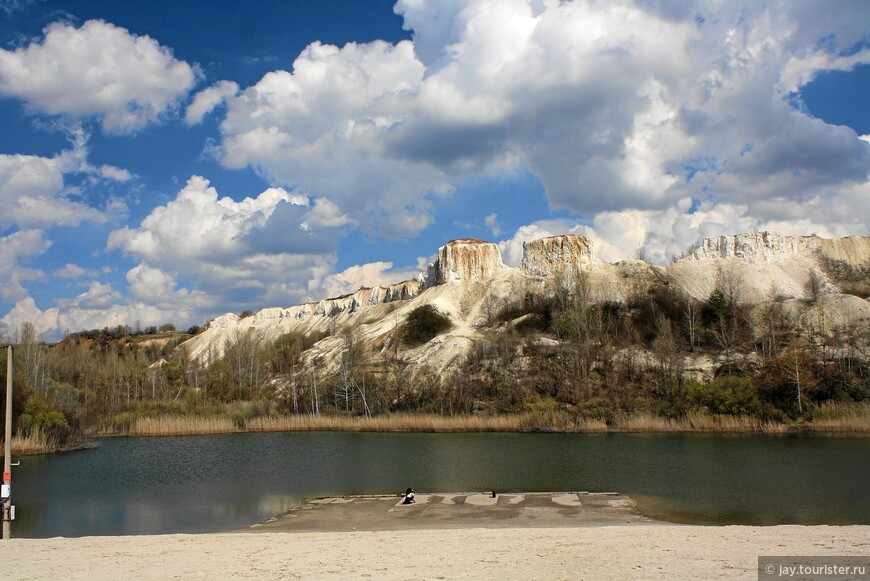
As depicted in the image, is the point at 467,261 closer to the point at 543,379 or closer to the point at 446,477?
the point at 543,379

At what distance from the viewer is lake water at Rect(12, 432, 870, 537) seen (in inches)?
800

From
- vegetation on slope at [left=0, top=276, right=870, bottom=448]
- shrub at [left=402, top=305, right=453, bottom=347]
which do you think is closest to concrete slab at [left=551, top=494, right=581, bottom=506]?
vegetation on slope at [left=0, top=276, right=870, bottom=448]

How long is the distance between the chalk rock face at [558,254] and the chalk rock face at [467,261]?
539cm

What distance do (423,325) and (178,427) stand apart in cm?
3327

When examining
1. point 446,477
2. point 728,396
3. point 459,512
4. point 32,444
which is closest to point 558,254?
point 728,396

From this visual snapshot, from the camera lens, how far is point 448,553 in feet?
40.0

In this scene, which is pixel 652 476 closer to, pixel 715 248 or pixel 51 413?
pixel 51 413

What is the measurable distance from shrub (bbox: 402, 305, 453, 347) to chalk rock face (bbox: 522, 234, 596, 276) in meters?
15.7

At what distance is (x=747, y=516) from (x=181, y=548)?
50.2ft

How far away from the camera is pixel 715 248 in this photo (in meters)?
83.0

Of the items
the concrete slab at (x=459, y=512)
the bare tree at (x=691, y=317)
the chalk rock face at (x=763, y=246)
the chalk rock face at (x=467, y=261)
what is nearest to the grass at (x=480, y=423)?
the bare tree at (x=691, y=317)

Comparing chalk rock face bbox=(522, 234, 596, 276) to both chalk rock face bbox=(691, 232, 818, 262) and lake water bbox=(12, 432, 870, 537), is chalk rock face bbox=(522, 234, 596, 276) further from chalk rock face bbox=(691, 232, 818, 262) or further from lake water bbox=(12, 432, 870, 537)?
lake water bbox=(12, 432, 870, 537)

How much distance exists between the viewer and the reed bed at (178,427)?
52.1 meters

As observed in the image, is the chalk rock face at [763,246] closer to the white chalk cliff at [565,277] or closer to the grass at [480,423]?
the white chalk cliff at [565,277]
